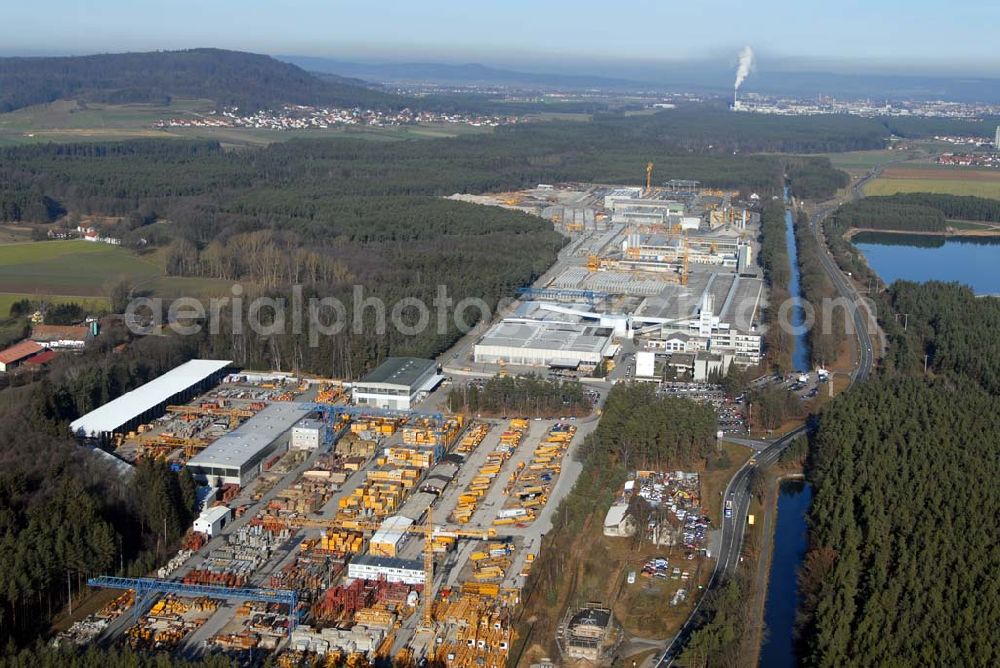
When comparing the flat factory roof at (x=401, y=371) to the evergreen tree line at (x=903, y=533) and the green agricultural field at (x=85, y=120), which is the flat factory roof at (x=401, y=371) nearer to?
the evergreen tree line at (x=903, y=533)

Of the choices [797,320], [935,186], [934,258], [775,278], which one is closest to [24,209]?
[775,278]

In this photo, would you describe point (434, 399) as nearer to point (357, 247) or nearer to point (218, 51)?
point (357, 247)

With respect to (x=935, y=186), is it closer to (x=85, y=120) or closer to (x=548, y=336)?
(x=548, y=336)

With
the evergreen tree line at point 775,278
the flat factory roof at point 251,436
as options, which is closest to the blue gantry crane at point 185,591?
the flat factory roof at point 251,436

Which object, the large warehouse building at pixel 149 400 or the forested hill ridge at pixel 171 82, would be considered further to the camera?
the forested hill ridge at pixel 171 82

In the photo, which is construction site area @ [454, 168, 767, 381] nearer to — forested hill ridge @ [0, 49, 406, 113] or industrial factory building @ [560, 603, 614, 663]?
industrial factory building @ [560, 603, 614, 663]
